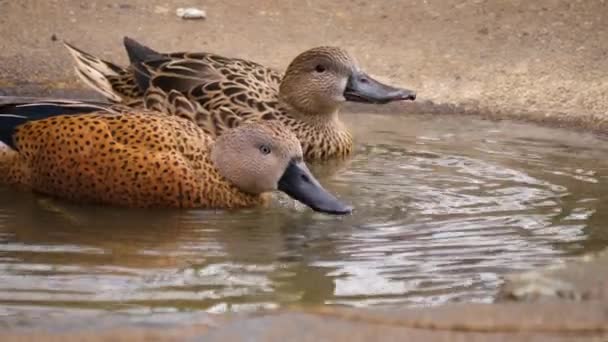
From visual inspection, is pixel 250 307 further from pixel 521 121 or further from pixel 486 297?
pixel 521 121

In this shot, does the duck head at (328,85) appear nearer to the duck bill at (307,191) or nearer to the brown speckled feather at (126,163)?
the brown speckled feather at (126,163)

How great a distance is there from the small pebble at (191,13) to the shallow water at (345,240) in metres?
2.66

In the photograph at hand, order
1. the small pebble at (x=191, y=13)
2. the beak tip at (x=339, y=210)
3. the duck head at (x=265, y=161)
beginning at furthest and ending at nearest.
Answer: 1. the small pebble at (x=191, y=13)
2. the duck head at (x=265, y=161)
3. the beak tip at (x=339, y=210)

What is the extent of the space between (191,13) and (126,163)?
12.3 ft

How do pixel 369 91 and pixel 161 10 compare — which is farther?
pixel 161 10

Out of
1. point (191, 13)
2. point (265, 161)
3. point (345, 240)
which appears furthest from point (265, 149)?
point (191, 13)

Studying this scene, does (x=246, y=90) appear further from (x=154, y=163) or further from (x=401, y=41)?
(x=401, y=41)

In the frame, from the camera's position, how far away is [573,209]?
6.18 meters

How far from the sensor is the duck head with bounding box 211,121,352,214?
620 cm

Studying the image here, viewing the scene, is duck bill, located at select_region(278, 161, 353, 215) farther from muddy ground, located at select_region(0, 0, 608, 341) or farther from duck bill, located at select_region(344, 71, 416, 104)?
muddy ground, located at select_region(0, 0, 608, 341)

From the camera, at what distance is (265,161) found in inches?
248

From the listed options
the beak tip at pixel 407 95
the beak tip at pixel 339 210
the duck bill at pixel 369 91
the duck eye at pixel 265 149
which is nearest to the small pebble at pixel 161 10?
the duck bill at pixel 369 91

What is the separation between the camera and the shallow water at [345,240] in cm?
470

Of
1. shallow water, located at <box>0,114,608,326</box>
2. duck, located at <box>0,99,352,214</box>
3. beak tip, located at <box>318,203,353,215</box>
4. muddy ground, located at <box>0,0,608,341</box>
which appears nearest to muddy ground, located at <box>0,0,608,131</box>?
muddy ground, located at <box>0,0,608,341</box>
